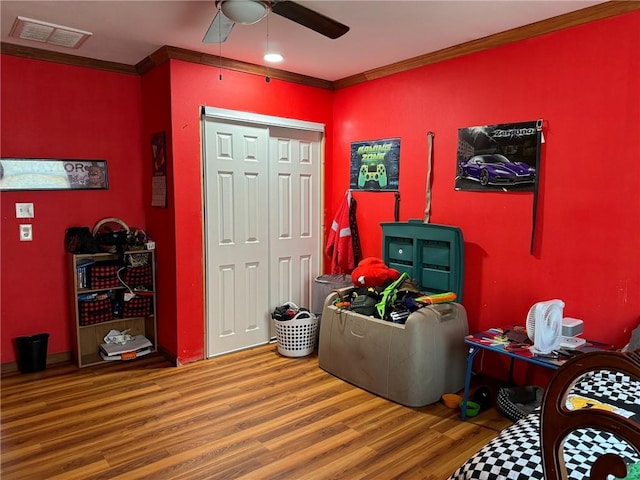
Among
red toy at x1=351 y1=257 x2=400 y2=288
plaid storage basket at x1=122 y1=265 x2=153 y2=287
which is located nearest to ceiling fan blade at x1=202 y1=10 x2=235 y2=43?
red toy at x1=351 y1=257 x2=400 y2=288

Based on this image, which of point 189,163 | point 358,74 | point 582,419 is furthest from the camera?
point 358,74

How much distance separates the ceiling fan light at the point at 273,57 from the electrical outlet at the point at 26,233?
2.34 metres

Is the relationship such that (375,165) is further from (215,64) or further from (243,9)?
(243,9)

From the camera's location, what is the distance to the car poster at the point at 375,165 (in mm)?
4023

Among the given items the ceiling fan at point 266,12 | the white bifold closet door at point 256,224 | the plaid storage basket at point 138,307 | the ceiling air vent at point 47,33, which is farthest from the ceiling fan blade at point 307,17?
the plaid storage basket at point 138,307

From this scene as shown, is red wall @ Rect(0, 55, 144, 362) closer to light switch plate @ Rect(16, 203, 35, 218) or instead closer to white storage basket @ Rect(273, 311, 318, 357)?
light switch plate @ Rect(16, 203, 35, 218)

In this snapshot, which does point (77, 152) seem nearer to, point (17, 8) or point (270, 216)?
point (17, 8)

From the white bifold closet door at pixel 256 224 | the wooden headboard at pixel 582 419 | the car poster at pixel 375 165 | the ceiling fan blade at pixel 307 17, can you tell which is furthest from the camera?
the car poster at pixel 375 165

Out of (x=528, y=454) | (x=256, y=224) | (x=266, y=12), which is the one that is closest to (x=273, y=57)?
(x=266, y=12)

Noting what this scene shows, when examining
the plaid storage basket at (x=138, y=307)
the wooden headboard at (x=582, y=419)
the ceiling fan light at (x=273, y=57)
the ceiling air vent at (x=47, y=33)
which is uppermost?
the ceiling fan light at (x=273, y=57)

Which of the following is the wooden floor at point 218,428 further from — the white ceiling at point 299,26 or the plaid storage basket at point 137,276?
the white ceiling at point 299,26

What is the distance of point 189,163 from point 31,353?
193cm

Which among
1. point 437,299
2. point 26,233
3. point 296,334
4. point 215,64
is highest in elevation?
point 215,64

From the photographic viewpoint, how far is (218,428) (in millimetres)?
2785
